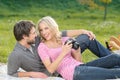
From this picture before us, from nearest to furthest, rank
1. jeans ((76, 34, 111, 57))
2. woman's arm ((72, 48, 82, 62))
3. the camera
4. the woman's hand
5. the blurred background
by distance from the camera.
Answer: the woman's hand, the camera, woman's arm ((72, 48, 82, 62)), jeans ((76, 34, 111, 57)), the blurred background

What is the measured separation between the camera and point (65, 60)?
6.95 m

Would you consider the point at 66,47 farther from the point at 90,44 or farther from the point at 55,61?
the point at 90,44

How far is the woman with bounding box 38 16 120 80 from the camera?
6660 mm

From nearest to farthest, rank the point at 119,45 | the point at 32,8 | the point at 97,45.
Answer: the point at 97,45 < the point at 119,45 < the point at 32,8

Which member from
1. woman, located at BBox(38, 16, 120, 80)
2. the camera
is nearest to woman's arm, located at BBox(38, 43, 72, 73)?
woman, located at BBox(38, 16, 120, 80)

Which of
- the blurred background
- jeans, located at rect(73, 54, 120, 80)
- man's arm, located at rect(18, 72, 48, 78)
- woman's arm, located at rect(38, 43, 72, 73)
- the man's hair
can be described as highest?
the man's hair

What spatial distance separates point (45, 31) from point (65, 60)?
58cm

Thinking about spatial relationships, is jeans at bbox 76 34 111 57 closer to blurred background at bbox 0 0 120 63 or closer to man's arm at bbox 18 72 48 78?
man's arm at bbox 18 72 48 78

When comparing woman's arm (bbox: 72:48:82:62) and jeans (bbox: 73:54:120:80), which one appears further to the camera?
woman's arm (bbox: 72:48:82:62)

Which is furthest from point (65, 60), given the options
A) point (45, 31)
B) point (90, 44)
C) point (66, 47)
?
point (90, 44)

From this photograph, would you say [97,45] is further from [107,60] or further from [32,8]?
[32,8]

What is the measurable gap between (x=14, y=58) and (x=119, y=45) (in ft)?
15.1

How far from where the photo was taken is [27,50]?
700cm

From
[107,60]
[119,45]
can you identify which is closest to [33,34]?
[107,60]
